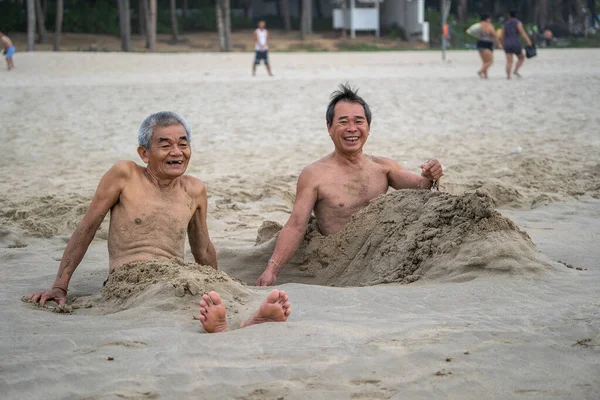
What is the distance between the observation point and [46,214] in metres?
6.00

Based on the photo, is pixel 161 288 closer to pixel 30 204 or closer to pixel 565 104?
pixel 30 204

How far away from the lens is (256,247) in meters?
4.96

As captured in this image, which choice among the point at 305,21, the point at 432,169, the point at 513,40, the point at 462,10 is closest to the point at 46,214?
the point at 432,169

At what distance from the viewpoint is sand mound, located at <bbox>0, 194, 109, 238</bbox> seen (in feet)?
18.4

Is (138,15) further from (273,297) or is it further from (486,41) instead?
(273,297)

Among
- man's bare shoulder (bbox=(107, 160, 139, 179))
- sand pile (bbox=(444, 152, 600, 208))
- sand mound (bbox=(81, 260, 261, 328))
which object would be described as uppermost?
man's bare shoulder (bbox=(107, 160, 139, 179))

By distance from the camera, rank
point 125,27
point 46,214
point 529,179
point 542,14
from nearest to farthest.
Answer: point 46,214
point 529,179
point 125,27
point 542,14

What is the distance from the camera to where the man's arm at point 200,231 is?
4.25 meters

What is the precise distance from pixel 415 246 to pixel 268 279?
2.57ft

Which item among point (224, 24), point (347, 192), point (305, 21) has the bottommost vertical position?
point (347, 192)

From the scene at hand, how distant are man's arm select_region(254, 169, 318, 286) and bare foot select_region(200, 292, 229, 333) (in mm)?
1235

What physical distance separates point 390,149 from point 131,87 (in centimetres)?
828

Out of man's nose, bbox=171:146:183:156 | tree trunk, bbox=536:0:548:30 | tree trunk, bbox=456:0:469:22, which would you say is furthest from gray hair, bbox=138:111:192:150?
tree trunk, bbox=536:0:548:30

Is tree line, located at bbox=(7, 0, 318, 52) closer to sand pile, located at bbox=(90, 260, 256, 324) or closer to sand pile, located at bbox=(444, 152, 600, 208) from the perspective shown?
sand pile, located at bbox=(444, 152, 600, 208)
